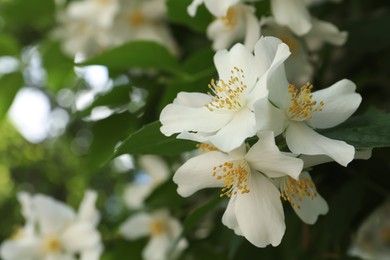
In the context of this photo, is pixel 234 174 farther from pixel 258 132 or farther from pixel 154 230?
pixel 154 230

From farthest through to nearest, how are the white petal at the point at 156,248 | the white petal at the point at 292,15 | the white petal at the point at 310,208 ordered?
1. the white petal at the point at 156,248
2. the white petal at the point at 292,15
3. the white petal at the point at 310,208

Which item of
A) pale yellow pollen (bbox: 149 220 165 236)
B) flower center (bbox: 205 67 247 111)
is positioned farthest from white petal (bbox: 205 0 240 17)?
pale yellow pollen (bbox: 149 220 165 236)

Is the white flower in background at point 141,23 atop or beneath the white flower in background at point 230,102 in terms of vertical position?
beneath

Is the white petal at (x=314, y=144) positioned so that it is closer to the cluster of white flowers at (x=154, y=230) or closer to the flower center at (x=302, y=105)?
the flower center at (x=302, y=105)

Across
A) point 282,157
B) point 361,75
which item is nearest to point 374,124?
point 282,157

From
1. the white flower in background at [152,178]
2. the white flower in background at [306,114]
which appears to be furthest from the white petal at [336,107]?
the white flower in background at [152,178]

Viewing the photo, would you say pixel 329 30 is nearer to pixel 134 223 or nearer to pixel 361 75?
pixel 361 75
